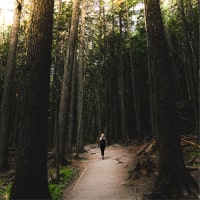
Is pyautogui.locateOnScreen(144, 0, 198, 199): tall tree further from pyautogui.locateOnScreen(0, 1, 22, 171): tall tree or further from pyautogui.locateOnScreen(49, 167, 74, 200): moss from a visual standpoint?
pyautogui.locateOnScreen(0, 1, 22, 171): tall tree

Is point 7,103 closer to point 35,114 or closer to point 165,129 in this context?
point 35,114

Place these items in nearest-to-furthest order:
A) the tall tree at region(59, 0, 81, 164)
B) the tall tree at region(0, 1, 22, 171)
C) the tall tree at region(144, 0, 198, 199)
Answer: the tall tree at region(144, 0, 198, 199)
the tall tree at region(0, 1, 22, 171)
the tall tree at region(59, 0, 81, 164)

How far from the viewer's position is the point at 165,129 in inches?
261

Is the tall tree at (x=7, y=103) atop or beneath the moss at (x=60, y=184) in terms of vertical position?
atop

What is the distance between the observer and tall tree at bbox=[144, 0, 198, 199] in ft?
20.9

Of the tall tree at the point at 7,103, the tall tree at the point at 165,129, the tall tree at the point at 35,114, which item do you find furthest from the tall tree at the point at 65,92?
the tall tree at the point at 35,114

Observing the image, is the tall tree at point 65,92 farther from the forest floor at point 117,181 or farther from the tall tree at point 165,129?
the tall tree at point 165,129

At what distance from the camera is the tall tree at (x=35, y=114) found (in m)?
5.19

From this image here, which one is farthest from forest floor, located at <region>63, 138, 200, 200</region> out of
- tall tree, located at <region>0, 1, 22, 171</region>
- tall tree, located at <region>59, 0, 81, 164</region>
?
tall tree, located at <region>0, 1, 22, 171</region>

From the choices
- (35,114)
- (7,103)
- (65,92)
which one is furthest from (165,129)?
(7,103)

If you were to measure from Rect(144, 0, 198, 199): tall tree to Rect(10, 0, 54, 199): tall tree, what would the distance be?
10.2 feet

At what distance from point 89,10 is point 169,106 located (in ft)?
51.2

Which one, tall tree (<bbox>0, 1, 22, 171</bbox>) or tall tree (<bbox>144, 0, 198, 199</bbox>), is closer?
tall tree (<bbox>144, 0, 198, 199</bbox>)

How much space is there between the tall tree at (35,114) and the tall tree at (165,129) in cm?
311
